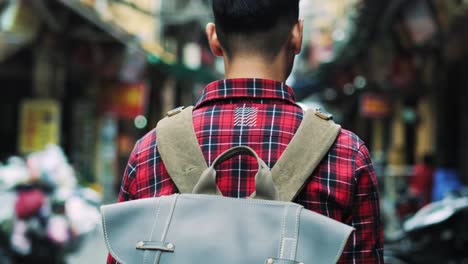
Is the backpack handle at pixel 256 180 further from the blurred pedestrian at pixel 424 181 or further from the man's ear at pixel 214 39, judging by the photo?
the blurred pedestrian at pixel 424 181

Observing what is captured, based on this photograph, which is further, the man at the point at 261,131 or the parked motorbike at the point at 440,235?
the parked motorbike at the point at 440,235

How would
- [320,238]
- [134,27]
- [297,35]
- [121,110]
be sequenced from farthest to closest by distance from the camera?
[134,27] → [121,110] → [297,35] → [320,238]

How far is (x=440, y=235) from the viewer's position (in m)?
6.52

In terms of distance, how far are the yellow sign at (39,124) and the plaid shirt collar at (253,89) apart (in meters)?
10.6

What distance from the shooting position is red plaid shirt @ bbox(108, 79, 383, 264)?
1865mm

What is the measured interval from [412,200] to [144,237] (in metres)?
11.3

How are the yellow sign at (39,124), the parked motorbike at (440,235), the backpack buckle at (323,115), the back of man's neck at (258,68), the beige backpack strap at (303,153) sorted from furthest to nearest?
the yellow sign at (39,124), the parked motorbike at (440,235), the back of man's neck at (258,68), the backpack buckle at (323,115), the beige backpack strap at (303,153)

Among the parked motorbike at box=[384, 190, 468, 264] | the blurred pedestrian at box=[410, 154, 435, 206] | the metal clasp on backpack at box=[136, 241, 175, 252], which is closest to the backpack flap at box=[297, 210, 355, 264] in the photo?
the metal clasp on backpack at box=[136, 241, 175, 252]

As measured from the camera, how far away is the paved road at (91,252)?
20.4 feet

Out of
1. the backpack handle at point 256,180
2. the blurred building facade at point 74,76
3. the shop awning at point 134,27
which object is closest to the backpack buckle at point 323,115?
Answer: the backpack handle at point 256,180

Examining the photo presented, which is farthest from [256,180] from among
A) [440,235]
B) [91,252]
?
[91,252]

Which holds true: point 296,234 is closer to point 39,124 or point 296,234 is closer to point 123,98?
point 39,124

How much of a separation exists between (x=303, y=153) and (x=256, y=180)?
0.15 metres

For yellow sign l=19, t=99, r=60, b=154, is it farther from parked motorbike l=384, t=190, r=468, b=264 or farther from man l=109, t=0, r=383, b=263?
man l=109, t=0, r=383, b=263
